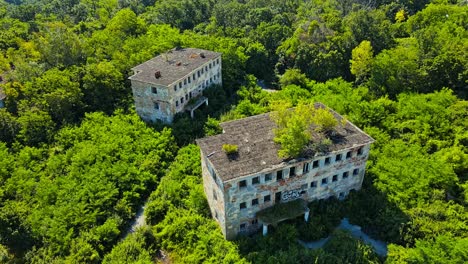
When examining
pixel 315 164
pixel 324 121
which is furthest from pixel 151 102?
pixel 315 164

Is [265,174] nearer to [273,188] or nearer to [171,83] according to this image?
[273,188]

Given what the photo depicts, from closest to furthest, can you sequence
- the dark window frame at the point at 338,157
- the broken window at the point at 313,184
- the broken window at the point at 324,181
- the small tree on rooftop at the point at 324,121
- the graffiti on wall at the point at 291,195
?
the graffiti on wall at the point at 291,195, the dark window frame at the point at 338,157, the broken window at the point at 313,184, the small tree on rooftop at the point at 324,121, the broken window at the point at 324,181

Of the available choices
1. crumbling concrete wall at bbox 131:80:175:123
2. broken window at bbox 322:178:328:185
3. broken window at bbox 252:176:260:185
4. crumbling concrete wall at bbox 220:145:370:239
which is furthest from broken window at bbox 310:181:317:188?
crumbling concrete wall at bbox 131:80:175:123

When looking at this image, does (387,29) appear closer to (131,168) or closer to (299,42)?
(299,42)

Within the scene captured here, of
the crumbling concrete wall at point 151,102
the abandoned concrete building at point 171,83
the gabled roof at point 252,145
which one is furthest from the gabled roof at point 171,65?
the gabled roof at point 252,145

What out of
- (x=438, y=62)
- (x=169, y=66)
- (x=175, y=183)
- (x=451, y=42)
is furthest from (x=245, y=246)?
(x=451, y=42)

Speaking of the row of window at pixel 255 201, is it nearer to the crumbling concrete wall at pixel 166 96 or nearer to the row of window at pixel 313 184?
the row of window at pixel 313 184
